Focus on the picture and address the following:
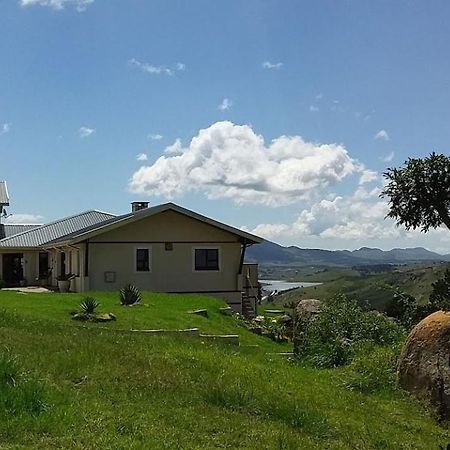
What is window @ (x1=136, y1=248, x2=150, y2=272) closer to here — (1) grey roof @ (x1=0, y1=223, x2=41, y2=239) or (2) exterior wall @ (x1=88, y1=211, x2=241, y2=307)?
(2) exterior wall @ (x1=88, y1=211, x2=241, y2=307)

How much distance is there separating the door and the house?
6.16 metres

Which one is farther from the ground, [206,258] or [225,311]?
[206,258]

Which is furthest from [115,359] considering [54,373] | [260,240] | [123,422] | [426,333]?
[260,240]

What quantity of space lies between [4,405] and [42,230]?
35.3 metres

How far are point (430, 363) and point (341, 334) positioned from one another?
412 centimetres

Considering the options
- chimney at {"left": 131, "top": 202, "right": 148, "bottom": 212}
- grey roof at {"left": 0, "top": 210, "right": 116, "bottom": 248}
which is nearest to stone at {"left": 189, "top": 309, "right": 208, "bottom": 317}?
grey roof at {"left": 0, "top": 210, "right": 116, "bottom": 248}

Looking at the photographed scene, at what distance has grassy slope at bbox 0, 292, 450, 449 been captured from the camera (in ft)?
22.2

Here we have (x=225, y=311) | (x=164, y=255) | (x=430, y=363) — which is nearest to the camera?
(x=430, y=363)

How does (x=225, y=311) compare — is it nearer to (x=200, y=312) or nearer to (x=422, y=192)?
(x=200, y=312)

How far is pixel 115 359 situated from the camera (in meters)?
9.83

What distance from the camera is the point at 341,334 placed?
1465 centimetres

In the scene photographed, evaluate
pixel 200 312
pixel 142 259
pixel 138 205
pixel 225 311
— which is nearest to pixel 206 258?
pixel 142 259

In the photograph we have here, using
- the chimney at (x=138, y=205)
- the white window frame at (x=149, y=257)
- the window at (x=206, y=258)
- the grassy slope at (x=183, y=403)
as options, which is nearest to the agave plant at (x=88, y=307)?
the grassy slope at (x=183, y=403)

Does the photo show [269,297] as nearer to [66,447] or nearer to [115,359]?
[115,359]
